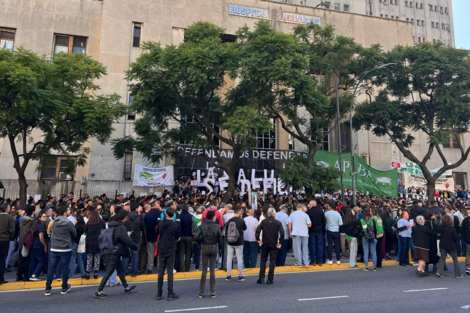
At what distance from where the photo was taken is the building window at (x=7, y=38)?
26136 mm

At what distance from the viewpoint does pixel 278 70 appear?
50.6 feet

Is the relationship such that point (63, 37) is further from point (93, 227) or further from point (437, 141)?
point (437, 141)

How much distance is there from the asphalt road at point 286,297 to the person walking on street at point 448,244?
33 centimetres

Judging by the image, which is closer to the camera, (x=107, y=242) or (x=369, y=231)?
(x=107, y=242)

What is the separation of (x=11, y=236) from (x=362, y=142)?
94.7 ft

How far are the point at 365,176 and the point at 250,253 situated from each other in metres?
17.1

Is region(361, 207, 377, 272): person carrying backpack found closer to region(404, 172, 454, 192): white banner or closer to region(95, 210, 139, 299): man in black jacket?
region(95, 210, 139, 299): man in black jacket

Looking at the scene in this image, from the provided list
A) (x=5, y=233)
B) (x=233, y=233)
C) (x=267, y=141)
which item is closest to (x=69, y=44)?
(x=267, y=141)

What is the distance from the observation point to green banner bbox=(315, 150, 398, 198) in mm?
24672

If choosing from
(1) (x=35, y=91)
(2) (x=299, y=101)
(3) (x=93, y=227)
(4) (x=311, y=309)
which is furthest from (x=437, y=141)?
(1) (x=35, y=91)

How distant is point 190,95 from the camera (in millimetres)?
17156

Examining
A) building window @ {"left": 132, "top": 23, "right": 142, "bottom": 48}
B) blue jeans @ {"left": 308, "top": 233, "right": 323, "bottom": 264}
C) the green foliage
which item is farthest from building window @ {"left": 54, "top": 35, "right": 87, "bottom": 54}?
blue jeans @ {"left": 308, "top": 233, "right": 323, "bottom": 264}

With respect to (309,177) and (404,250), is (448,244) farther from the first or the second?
(309,177)

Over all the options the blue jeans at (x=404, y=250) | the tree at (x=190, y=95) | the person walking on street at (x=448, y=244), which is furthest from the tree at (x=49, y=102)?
the person walking on street at (x=448, y=244)
